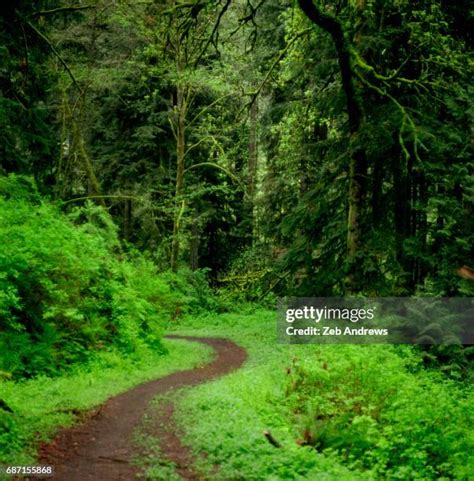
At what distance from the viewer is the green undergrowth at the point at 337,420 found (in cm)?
726

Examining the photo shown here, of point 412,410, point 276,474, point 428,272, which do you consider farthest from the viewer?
point 428,272

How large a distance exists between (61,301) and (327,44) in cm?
1124

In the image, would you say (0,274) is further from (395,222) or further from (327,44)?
(327,44)

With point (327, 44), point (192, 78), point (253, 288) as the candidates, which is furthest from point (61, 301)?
point (253, 288)

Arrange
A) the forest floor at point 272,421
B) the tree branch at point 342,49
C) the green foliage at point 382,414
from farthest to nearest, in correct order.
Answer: the tree branch at point 342,49 < the green foliage at point 382,414 < the forest floor at point 272,421

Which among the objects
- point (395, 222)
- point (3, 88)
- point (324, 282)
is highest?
point (3, 88)

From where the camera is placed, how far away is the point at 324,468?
717 centimetres

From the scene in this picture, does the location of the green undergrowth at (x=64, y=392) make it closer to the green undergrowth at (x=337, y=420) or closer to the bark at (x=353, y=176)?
the green undergrowth at (x=337, y=420)

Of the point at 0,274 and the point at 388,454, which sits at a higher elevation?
the point at 0,274

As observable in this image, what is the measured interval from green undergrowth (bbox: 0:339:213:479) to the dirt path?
0.77 feet

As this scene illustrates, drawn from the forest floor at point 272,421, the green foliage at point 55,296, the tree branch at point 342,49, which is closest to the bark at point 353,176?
the tree branch at point 342,49

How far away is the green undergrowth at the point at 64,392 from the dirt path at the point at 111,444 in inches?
9.2

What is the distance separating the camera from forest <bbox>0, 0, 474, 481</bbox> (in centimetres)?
787

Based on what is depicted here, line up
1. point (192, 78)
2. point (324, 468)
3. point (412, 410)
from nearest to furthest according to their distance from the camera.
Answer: point (324, 468)
point (412, 410)
point (192, 78)
